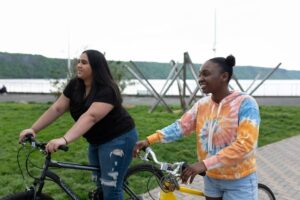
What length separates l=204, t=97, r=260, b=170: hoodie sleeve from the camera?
9.26 feet

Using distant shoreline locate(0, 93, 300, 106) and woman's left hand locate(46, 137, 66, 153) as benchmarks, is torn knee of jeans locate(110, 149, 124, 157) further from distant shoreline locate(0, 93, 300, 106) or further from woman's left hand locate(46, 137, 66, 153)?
distant shoreline locate(0, 93, 300, 106)

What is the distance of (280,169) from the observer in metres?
8.16

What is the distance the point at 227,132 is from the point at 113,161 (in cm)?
118

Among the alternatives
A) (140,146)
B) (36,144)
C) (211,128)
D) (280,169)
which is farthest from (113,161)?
(280,169)

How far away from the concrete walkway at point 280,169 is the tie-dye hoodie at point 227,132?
2.57m

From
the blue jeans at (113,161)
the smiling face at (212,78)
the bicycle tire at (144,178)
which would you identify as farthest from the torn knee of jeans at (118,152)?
the smiling face at (212,78)

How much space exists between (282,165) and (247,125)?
6013mm

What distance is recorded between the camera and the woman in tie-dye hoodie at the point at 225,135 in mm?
2834

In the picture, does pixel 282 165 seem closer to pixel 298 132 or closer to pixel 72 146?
pixel 72 146

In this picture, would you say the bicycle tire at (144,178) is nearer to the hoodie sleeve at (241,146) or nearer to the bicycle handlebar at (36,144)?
the bicycle handlebar at (36,144)

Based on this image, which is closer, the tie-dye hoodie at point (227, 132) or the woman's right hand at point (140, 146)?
the tie-dye hoodie at point (227, 132)

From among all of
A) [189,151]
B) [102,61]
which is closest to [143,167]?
[102,61]

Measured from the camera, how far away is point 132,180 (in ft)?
17.0

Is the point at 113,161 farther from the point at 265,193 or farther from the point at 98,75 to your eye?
the point at 265,193
